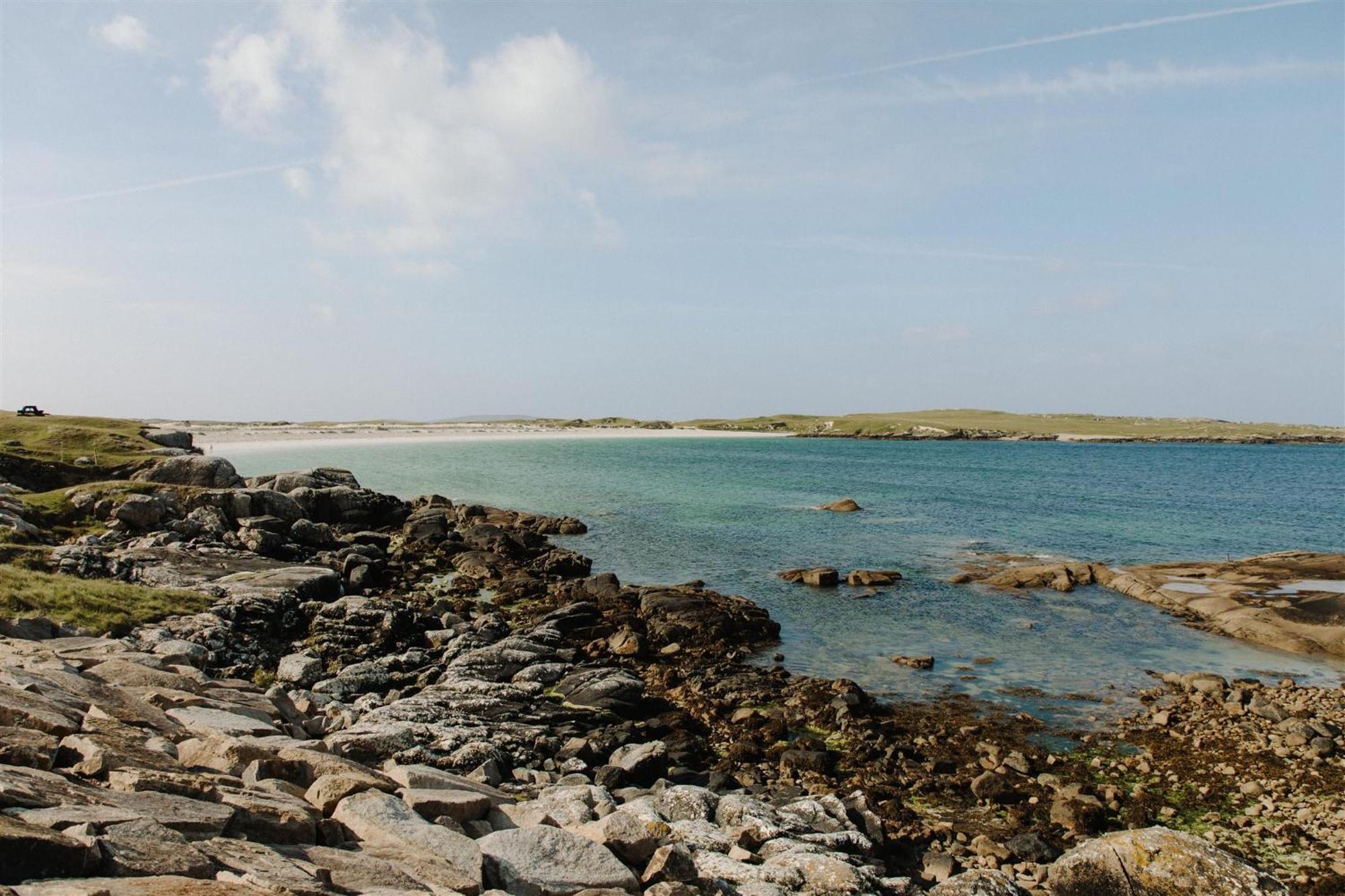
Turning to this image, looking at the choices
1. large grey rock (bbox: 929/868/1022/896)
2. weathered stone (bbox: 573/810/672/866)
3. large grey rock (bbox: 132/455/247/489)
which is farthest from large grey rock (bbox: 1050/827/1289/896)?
large grey rock (bbox: 132/455/247/489)

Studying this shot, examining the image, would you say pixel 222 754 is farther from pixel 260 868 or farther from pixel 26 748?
pixel 260 868

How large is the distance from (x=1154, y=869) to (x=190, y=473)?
47291 mm

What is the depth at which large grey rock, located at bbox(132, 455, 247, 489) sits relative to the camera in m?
41.7

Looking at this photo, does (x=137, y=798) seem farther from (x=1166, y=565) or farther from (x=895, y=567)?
(x=1166, y=565)

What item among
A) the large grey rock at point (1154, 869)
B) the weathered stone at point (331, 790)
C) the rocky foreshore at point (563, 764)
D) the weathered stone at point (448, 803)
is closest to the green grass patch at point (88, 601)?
the rocky foreshore at point (563, 764)

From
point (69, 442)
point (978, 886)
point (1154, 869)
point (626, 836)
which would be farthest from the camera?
point (69, 442)

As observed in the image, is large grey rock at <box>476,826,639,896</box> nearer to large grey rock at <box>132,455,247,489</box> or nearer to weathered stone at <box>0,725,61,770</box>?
weathered stone at <box>0,725,61,770</box>

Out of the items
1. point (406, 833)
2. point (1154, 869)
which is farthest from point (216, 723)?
point (1154, 869)

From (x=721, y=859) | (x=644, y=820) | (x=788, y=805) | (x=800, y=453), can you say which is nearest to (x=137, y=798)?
(x=644, y=820)

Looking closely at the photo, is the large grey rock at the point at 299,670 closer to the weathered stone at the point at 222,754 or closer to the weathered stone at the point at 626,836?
the weathered stone at the point at 222,754

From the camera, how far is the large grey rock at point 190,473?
1640 inches

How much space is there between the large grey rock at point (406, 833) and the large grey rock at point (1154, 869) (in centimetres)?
969

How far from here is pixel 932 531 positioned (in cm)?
5453

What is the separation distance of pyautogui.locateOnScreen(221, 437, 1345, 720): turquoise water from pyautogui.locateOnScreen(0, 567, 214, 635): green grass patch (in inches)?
790
